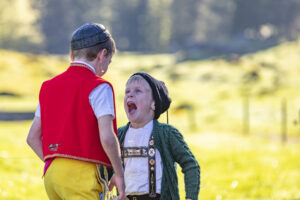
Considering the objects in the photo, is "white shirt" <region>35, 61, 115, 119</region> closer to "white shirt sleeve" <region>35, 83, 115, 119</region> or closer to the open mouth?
"white shirt sleeve" <region>35, 83, 115, 119</region>

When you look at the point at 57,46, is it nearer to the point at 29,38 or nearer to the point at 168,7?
the point at 29,38

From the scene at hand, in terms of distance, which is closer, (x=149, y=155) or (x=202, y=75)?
(x=149, y=155)

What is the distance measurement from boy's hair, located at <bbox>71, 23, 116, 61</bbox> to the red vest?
11cm

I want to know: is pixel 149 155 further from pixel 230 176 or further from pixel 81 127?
pixel 230 176

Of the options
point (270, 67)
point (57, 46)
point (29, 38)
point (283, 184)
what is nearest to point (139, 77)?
point (283, 184)

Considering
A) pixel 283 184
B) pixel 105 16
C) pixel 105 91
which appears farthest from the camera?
pixel 105 16

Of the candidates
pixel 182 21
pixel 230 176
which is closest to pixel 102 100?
pixel 230 176

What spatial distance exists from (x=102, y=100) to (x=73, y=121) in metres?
0.27

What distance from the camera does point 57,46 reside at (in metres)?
94.8

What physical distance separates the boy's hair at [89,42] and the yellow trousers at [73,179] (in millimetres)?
786

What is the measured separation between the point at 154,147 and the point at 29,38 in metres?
79.0

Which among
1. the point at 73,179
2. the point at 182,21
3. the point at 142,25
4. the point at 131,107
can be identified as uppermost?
the point at 182,21

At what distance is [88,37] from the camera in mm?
3594

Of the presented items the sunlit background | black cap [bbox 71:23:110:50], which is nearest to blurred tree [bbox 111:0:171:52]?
the sunlit background
